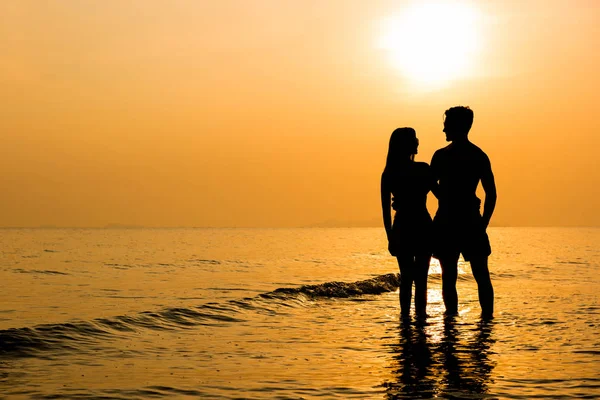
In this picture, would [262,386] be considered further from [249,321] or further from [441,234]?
[249,321]

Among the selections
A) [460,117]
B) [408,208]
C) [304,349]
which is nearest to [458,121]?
[460,117]

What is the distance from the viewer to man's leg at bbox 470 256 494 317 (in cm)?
1000

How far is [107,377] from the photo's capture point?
7211mm

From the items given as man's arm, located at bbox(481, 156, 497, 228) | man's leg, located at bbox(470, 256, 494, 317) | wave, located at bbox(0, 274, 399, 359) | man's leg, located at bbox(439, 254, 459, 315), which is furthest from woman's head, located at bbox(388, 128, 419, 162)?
wave, located at bbox(0, 274, 399, 359)

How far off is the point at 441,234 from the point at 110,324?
5818mm

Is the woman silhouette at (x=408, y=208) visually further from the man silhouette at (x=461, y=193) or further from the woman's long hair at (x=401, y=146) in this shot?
the man silhouette at (x=461, y=193)

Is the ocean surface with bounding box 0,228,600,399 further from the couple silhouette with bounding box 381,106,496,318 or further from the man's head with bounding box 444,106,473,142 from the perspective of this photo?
the man's head with bounding box 444,106,473,142

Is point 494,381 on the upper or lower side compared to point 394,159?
lower

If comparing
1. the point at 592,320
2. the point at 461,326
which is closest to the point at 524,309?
the point at 592,320

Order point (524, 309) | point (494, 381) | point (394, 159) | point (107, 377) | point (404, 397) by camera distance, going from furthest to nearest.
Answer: point (524, 309), point (394, 159), point (107, 377), point (494, 381), point (404, 397)

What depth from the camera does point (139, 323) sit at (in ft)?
39.5

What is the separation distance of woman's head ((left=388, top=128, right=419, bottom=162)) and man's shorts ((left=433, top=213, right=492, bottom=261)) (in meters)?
1.09

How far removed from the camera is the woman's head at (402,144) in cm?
973

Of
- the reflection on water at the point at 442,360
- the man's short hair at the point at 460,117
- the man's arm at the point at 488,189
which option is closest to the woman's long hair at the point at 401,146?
the man's short hair at the point at 460,117
